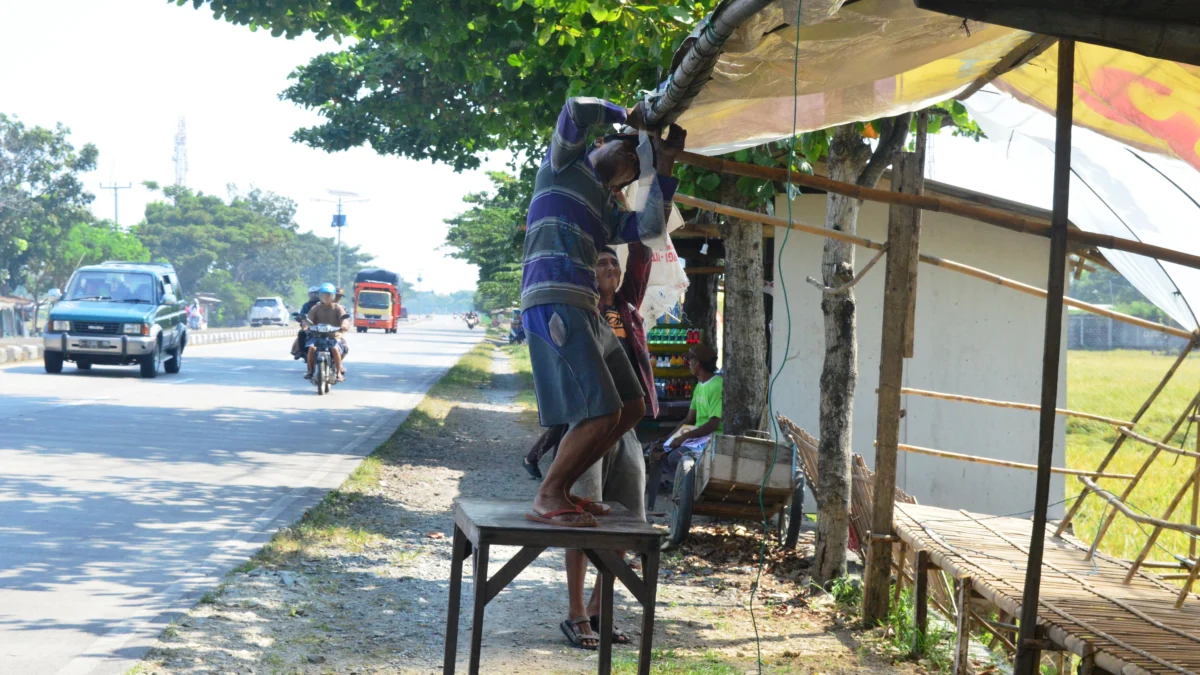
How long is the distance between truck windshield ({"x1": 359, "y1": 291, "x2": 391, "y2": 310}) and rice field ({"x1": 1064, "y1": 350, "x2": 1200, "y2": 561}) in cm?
3236

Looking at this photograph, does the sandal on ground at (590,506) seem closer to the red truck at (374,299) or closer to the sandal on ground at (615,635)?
the sandal on ground at (615,635)

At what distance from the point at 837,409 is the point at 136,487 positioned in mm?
5643

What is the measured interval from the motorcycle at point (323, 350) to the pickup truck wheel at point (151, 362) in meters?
3.28

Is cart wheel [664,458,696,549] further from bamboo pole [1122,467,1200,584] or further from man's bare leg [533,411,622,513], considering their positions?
man's bare leg [533,411,622,513]

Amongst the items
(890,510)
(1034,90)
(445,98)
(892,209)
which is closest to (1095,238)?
(1034,90)

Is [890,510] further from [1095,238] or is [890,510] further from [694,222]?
[694,222]

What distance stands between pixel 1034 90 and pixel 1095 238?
41.7 inches

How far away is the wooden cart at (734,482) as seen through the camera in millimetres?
7996

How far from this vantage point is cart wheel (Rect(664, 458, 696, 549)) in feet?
26.8

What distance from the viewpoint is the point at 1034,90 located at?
5219 mm

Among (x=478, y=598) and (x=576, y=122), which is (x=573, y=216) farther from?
(x=478, y=598)

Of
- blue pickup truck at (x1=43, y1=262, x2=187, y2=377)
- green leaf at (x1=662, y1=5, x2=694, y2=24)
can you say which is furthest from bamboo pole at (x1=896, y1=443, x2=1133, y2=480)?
blue pickup truck at (x1=43, y1=262, x2=187, y2=377)

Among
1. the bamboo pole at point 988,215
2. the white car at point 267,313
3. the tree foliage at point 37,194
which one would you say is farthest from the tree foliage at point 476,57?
the white car at point 267,313

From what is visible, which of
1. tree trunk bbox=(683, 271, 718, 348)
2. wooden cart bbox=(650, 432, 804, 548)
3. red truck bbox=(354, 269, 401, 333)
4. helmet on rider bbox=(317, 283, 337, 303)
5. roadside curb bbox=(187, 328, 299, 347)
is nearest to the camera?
wooden cart bbox=(650, 432, 804, 548)
